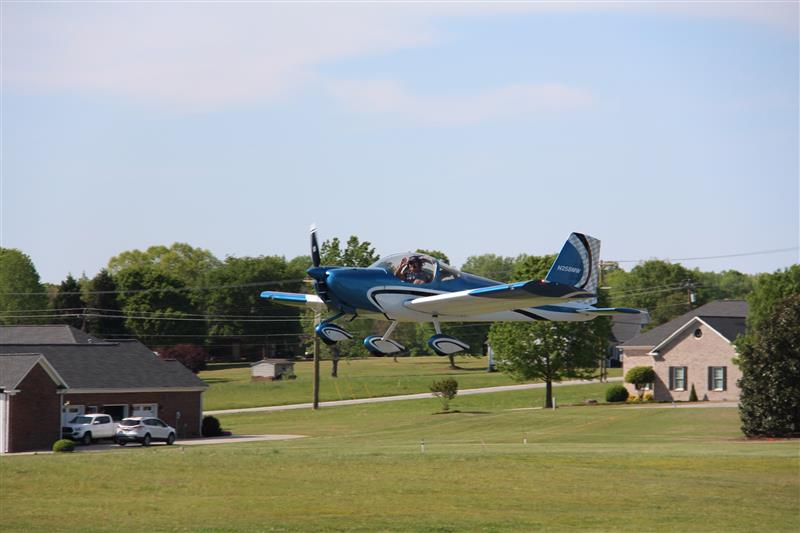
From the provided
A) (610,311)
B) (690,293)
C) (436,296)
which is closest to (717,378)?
(690,293)

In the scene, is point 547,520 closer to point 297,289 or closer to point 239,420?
point 239,420

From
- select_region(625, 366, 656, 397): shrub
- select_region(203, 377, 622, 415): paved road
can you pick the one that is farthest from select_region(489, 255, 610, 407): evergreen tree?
select_region(203, 377, 622, 415): paved road

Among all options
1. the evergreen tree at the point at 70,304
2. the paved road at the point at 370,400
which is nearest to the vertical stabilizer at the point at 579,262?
the paved road at the point at 370,400

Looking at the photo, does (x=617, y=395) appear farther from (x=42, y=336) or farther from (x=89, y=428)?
(x=42, y=336)

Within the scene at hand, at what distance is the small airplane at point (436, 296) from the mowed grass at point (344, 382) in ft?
298

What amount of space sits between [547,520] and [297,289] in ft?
251

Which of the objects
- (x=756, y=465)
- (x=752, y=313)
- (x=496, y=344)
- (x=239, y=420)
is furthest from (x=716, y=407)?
(x=239, y=420)

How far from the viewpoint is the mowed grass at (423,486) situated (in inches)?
1700

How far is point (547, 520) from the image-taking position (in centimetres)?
4362

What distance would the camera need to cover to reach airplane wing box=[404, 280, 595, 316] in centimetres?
A: 1850

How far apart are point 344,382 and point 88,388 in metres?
50.3

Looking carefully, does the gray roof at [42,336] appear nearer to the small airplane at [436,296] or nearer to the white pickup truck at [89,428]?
the white pickup truck at [89,428]

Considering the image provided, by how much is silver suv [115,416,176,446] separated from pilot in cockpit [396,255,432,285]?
191 feet

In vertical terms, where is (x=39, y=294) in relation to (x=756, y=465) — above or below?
above
